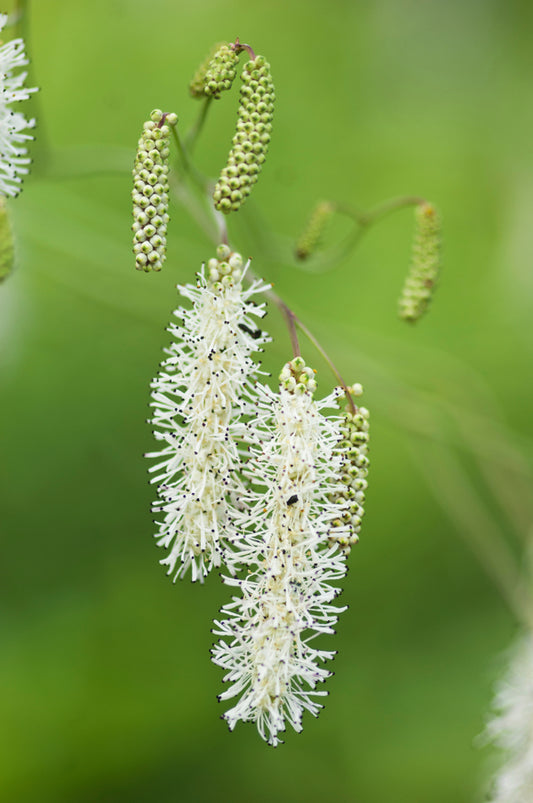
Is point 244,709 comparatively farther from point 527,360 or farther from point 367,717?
point 527,360

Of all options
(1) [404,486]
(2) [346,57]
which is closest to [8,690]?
(1) [404,486]

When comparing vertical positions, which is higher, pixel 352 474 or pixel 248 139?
pixel 248 139

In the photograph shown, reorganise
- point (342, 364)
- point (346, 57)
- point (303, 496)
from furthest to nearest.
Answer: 1. point (346, 57)
2. point (342, 364)
3. point (303, 496)

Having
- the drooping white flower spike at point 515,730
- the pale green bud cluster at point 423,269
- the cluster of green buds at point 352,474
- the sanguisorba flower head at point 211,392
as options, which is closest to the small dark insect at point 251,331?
the sanguisorba flower head at point 211,392

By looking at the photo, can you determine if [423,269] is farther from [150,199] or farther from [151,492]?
[151,492]

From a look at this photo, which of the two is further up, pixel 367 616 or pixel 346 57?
pixel 346 57

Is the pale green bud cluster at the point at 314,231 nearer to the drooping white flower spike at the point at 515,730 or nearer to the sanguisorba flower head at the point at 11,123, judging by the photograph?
the sanguisorba flower head at the point at 11,123

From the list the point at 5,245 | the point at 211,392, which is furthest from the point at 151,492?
the point at 211,392

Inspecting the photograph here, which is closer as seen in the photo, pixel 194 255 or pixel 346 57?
pixel 194 255
